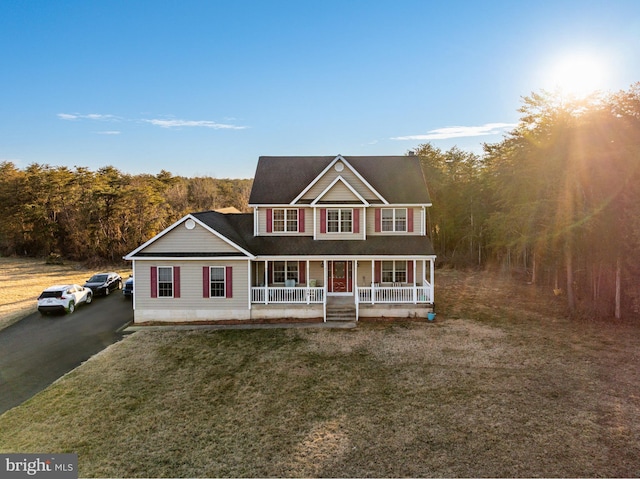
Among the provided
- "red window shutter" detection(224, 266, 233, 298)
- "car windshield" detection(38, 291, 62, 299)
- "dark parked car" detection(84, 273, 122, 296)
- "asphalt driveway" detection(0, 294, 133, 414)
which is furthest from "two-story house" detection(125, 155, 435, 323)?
"dark parked car" detection(84, 273, 122, 296)

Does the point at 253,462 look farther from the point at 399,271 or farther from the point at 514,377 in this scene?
the point at 399,271

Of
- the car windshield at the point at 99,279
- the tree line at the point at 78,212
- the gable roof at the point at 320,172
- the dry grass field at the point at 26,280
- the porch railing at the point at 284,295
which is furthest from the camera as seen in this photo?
the tree line at the point at 78,212

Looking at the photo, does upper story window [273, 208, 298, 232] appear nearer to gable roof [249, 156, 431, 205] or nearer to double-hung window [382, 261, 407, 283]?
gable roof [249, 156, 431, 205]

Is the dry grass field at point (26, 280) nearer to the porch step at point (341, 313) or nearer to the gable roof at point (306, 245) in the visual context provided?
the gable roof at point (306, 245)

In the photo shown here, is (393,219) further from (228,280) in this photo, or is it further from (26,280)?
(26,280)

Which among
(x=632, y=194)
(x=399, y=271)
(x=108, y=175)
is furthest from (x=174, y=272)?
(x=108, y=175)

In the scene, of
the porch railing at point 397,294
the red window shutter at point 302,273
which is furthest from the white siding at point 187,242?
the porch railing at point 397,294

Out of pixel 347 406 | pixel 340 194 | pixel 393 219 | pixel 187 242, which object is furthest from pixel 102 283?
pixel 347 406
